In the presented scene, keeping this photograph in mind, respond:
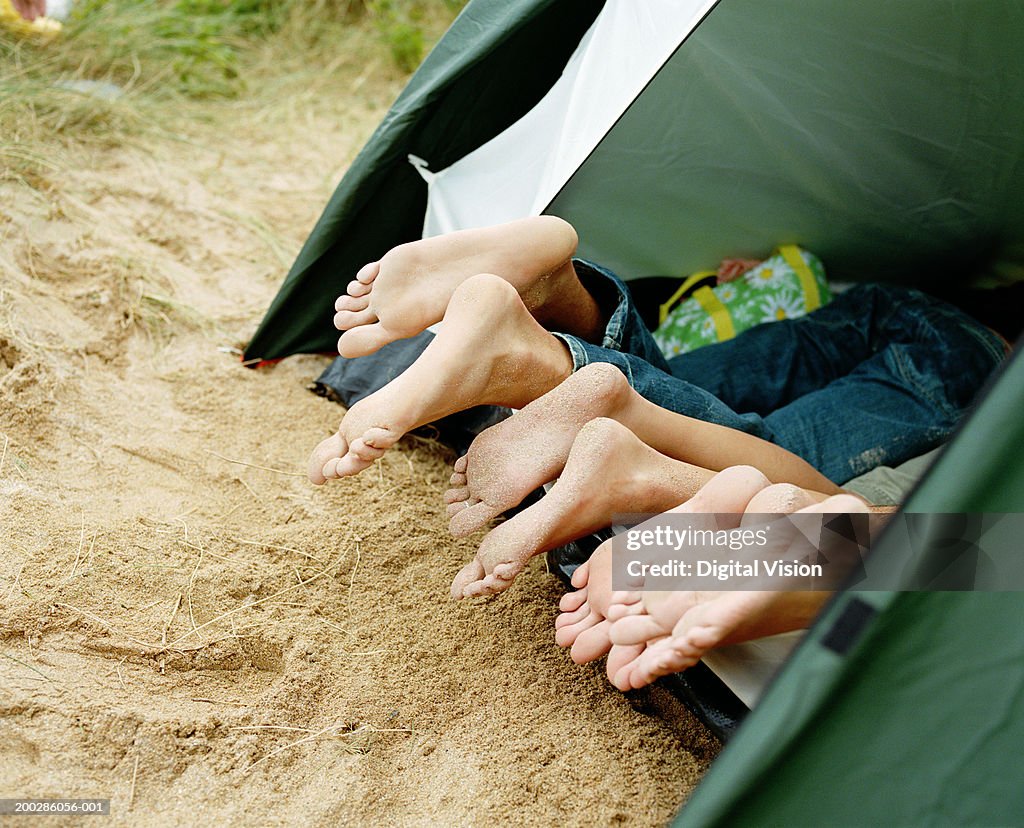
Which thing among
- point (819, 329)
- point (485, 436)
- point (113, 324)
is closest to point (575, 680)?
point (485, 436)

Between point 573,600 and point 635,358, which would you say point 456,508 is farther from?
point 635,358

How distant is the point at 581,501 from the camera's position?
107 cm

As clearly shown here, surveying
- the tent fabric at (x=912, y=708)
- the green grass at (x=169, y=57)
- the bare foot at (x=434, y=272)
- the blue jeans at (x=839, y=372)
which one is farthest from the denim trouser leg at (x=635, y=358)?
the green grass at (x=169, y=57)

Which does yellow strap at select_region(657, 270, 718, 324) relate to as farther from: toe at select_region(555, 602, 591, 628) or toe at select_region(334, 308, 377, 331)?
toe at select_region(555, 602, 591, 628)

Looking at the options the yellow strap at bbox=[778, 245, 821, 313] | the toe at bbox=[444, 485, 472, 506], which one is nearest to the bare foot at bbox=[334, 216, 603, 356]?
the toe at bbox=[444, 485, 472, 506]

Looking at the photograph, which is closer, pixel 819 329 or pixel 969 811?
pixel 969 811

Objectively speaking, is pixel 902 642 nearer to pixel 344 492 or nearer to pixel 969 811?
pixel 969 811

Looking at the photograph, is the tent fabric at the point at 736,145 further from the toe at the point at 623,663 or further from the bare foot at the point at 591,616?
the toe at the point at 623,663

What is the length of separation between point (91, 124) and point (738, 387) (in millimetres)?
1928

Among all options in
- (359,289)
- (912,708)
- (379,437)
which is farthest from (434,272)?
(912,708)

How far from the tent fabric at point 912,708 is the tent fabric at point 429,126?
1.05m

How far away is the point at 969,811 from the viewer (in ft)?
2.61

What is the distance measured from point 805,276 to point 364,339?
1072mm

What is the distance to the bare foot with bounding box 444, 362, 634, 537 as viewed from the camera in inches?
44.2
